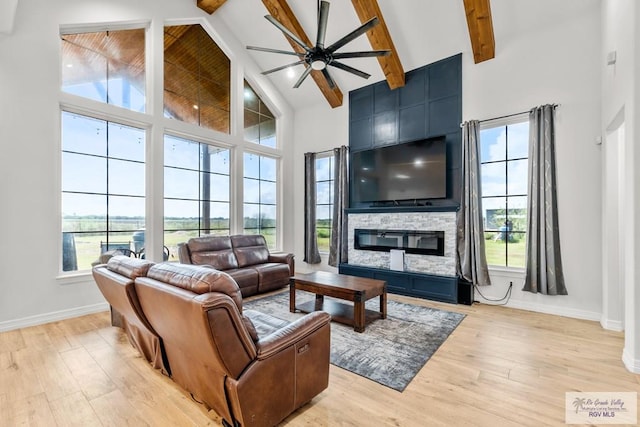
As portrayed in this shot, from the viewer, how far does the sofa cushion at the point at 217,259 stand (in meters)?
4.56

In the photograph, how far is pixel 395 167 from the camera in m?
5.18

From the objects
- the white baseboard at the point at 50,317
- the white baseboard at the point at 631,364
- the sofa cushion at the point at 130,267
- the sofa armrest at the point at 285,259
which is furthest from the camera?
the sofa armrest at the point at 285,259

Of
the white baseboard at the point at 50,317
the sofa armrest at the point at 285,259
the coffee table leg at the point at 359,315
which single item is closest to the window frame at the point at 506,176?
the coffee table leg at the point at 359,315

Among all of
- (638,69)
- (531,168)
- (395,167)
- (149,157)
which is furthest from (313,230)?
(638,69)

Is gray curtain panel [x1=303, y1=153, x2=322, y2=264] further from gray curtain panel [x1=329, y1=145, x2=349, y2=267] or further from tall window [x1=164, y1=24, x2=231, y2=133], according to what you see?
tall window [x1=164, y1=24, x2=231, y2=133]

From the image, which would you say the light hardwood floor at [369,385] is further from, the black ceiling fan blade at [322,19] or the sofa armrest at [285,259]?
the black ceiling fan blade at [322,19]

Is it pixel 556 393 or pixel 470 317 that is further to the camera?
pixel 470 317

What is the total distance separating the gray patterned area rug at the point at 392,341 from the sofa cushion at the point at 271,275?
1.80 ft

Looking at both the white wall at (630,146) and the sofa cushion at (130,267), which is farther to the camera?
the white wall at (630,146)

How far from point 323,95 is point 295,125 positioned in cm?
108

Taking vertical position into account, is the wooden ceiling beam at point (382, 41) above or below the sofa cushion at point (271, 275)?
above

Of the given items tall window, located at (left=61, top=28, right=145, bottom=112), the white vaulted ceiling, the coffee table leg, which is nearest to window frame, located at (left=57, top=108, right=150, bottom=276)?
tall window, located at (left=61, top=28, right=145, bottom=112)

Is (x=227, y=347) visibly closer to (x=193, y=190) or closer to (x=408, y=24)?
(x=193, y=190)

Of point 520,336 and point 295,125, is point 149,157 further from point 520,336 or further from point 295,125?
point 520,336
